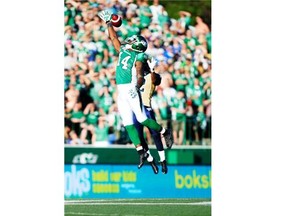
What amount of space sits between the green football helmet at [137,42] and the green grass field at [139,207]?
1857mm

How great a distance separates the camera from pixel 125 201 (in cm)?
961

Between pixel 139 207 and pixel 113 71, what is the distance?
1698mm

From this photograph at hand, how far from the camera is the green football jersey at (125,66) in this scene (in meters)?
9.60

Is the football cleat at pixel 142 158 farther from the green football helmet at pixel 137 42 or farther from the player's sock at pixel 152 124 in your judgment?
the green football helmet at pixel 137 42

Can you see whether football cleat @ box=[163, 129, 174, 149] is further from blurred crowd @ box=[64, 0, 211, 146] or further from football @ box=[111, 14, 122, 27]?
football @ box=[111, 14, 122, 27]

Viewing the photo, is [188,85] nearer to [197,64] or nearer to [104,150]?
[197,64]

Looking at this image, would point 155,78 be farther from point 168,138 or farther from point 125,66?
point 168,138

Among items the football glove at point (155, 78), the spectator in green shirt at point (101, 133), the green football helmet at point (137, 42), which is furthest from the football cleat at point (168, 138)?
the green football helmet at point (137, 42)

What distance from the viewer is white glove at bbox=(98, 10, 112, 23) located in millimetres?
9625

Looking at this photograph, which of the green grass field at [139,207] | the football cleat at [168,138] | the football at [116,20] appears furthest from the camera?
the football cleat at [168,138]

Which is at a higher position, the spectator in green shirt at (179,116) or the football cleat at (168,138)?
the spectator in green shirt at (179,116)

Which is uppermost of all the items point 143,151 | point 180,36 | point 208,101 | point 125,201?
point 180,36
